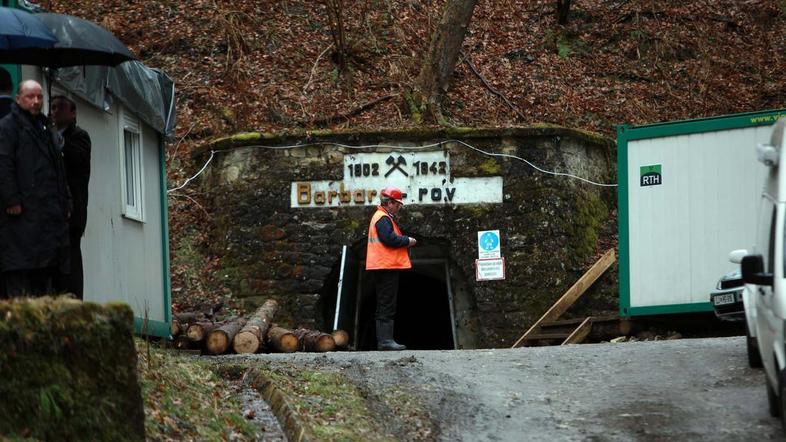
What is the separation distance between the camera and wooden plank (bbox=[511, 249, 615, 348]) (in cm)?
1879

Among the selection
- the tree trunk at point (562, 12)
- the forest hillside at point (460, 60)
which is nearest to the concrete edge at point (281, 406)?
the forest hillside at point (460, 60)

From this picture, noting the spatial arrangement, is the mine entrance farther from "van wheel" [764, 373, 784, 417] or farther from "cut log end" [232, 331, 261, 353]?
"van wheel" [764, 373, 784, 417]

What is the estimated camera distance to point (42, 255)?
29.8 feet

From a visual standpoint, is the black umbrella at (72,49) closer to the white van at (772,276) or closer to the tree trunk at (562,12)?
the white van at (772,276)

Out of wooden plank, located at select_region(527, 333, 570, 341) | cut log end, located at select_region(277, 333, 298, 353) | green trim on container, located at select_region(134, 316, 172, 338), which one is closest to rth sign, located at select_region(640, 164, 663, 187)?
wooden plank, located at select_region(527, 333, 570, 341)

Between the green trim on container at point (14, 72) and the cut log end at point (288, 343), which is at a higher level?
the green trim on container at point (14, 72)

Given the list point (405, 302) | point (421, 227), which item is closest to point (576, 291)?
point (421, 227)

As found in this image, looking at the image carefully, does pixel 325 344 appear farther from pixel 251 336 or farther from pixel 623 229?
pixel 623 229

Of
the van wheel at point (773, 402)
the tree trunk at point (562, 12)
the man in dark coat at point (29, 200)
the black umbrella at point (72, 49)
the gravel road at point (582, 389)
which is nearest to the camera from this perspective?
the van wheel at point (773, 402)

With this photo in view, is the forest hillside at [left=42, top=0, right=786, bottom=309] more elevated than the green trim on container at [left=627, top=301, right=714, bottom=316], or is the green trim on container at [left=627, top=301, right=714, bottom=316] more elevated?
the forest hillside at [left=42, top=0, right=786, bottom=309]

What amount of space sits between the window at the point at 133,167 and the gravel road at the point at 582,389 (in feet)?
8.99

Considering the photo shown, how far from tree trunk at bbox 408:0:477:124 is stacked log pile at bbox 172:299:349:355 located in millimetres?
6673

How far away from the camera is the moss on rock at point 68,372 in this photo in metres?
5.88

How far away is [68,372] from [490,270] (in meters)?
13.9
